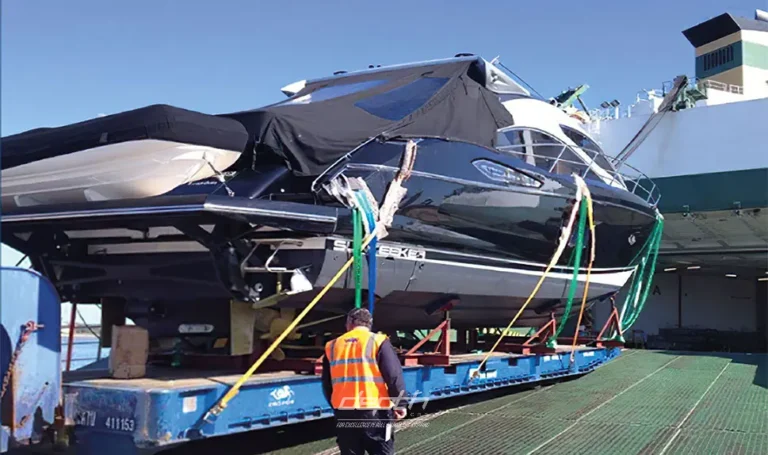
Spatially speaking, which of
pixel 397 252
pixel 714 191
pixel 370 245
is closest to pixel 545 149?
pixel 397 252

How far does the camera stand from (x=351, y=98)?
5879 mm

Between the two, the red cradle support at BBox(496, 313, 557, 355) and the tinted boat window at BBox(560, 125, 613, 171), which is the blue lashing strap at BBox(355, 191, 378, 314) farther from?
the tinted boat window at BBox(560, 125, 613, 171)

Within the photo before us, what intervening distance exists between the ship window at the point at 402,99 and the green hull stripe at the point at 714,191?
39.8 feet

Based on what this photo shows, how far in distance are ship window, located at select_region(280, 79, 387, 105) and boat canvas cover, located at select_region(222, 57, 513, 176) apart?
0.04 feet

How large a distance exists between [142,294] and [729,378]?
22.7 feet

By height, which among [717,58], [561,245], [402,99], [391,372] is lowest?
[391,372]

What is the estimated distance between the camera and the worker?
3.75 meters

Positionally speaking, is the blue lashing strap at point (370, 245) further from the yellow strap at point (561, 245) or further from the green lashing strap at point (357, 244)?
the yellow strap at point (561, 245)

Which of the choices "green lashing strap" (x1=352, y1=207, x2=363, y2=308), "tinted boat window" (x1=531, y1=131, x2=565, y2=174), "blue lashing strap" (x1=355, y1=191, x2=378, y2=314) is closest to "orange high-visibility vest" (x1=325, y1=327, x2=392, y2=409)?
"green lashing strap" (x1=352, y1=207, x2=363, y2=308)

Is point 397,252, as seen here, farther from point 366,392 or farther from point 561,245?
point 561,245

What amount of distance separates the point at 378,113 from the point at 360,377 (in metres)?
2.52

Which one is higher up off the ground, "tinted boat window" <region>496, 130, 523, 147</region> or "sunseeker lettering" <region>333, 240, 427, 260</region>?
"tinted boat window" <region>496, 130, 523, 147</region>

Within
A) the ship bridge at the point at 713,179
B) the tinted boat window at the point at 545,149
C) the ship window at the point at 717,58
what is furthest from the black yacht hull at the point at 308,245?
the ship window at the point at 717,58

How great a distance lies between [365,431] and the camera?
3.75 m
